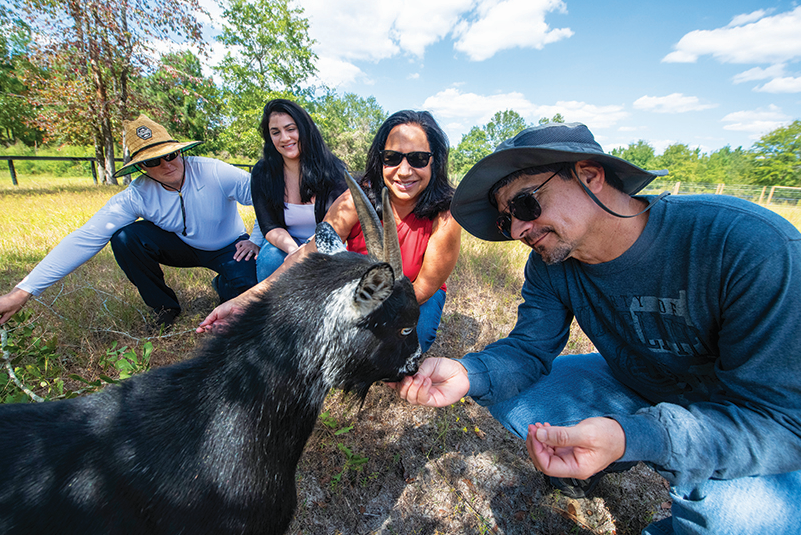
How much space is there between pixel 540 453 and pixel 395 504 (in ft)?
4.92

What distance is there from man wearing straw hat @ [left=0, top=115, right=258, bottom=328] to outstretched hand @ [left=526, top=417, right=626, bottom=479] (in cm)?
417

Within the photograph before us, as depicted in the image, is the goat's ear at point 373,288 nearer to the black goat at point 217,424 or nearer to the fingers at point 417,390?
the black goat at point 217,424

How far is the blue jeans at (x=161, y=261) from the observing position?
4238 mm

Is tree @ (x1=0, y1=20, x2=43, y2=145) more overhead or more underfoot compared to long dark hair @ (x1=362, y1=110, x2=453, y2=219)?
more overhead

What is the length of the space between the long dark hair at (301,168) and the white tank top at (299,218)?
0.09 metres

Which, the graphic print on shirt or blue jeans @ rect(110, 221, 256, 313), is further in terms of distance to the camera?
blue jeans @ rect(110, 221, 256, 313)

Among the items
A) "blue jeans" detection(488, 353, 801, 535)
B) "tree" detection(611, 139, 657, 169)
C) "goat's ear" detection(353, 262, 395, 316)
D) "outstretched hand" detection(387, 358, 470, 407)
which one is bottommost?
"blue jeans" detection(488, 353, 801, 535)

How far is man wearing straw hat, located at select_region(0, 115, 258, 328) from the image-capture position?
3936 mm

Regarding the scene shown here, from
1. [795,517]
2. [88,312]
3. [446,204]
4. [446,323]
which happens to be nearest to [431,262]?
[446,204]

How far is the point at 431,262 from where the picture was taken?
3.40 metres

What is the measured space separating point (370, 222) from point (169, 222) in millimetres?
3554

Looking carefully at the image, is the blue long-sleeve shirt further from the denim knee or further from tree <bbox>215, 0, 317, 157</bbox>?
tree <bbox>215, 0, 317, 157</bbox>

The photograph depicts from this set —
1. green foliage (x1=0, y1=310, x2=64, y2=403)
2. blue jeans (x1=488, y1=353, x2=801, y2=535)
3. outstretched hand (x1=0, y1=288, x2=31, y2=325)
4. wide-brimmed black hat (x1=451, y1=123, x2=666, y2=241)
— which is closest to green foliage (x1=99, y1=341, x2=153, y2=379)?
green foliage (x1=0, y1=310, x2=64, y2=403)

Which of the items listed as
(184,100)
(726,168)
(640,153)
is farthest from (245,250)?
(640,153)
